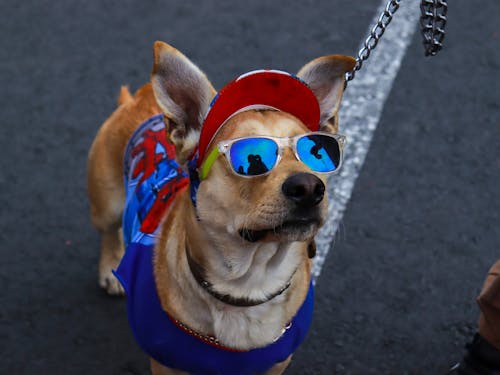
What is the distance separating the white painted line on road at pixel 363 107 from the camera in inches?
151

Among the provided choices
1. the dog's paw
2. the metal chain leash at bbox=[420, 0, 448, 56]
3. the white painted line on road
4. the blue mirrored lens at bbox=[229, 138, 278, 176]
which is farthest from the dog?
the white painted line on road

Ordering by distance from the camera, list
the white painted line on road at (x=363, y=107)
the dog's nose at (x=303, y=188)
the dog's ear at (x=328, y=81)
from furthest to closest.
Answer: the white painted line on road at (x=363, y=107), the dog's ear at (x=328, y=81), the dog's nose at (x=303, y=188)

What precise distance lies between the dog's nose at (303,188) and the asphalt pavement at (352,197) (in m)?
1.34

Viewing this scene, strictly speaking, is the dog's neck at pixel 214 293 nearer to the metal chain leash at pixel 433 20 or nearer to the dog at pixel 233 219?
the dog at pixel 233 219

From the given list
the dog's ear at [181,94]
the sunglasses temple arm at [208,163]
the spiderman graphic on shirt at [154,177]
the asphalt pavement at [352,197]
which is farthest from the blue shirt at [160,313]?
the asphalt pavement at [352,197]

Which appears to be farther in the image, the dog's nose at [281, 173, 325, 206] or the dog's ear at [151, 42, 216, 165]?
the dog's ear at [151, 42, 216, 165]

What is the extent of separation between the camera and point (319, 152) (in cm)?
226

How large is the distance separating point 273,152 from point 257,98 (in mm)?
203

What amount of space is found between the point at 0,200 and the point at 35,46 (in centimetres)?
136

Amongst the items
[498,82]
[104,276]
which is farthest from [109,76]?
[498,82]

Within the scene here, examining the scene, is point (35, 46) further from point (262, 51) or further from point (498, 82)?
point (498, 82)

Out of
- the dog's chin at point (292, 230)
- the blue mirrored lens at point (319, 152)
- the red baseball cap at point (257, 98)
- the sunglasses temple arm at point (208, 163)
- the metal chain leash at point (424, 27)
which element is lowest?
the dog's chin at point (292, 230)

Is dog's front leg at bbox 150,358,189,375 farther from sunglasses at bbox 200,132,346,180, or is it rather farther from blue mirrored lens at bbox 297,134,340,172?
blue mirrored lens at bbox 297,134,340,172

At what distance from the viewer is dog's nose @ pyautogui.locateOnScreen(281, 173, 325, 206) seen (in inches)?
83.3
